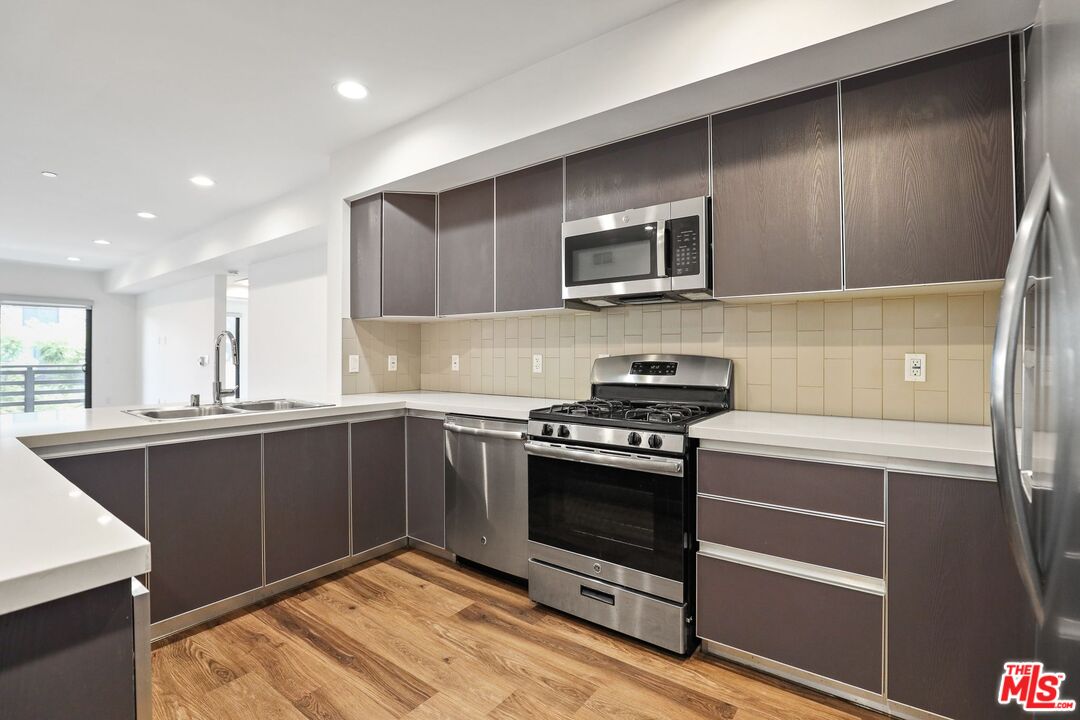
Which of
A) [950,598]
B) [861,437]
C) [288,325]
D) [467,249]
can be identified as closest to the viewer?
[950,598]

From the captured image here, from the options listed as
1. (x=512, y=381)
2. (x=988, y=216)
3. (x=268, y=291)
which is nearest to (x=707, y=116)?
(x=988, y=216)

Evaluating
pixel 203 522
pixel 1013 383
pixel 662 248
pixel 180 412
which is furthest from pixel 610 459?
pixel 180 412

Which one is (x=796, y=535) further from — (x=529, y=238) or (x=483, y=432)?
(x=529, y=238)

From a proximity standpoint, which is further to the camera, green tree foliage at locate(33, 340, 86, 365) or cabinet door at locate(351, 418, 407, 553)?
green tree foliage at locate(33, 340, 86, 365)

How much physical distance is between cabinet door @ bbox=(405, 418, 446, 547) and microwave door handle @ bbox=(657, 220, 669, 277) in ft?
4.72

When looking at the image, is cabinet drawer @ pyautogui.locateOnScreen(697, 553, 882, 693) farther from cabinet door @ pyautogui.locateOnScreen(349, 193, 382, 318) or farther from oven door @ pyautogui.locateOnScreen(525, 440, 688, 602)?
cabinet door @ pyautogui.locateOnScreen(349, 193, 382, 318)

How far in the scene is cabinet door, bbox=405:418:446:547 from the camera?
9.52ft

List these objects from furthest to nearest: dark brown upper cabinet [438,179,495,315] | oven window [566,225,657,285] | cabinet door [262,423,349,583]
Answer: dark brown upper cabinet [438,179,495,315]
cabinet door [262,423,349,583]
oven window [566,225,657,285]

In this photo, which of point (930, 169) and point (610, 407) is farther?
point (610, 407)

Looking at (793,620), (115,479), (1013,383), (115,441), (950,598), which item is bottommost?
(793,620)

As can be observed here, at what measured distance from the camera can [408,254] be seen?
3.26 metres

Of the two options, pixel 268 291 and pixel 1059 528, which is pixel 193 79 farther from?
pixel 1059 528

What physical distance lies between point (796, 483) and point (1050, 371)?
1.05 m

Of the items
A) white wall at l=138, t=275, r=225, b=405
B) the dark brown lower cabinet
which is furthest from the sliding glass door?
the dark brown lower cabinet
